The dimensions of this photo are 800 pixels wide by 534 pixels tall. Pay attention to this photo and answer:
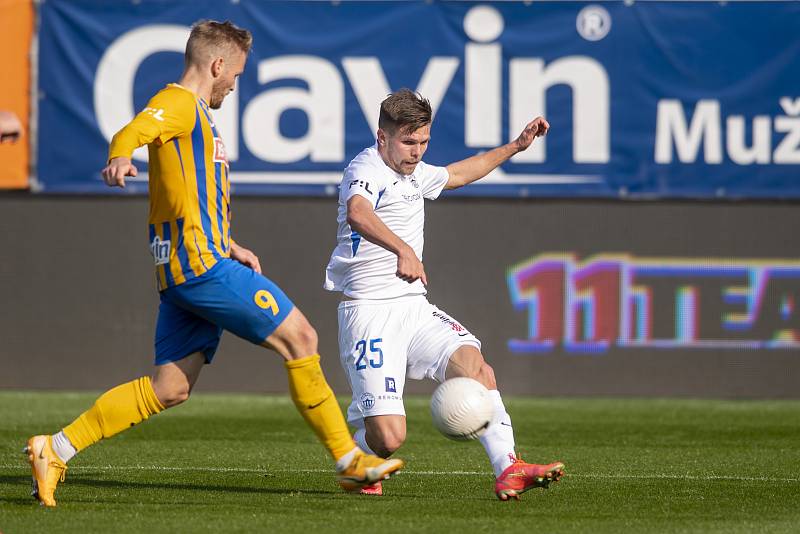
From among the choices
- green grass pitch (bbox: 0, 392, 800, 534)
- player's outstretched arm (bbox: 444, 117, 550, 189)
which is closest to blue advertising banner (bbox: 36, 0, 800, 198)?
green grass pitch (bbox: 0, 392, 800, 534)

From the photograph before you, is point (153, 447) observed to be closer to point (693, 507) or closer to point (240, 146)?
point (693, 507)

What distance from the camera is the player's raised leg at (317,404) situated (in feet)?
19.8

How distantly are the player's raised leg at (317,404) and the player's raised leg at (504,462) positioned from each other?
25.8 inches

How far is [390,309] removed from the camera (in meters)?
7.04

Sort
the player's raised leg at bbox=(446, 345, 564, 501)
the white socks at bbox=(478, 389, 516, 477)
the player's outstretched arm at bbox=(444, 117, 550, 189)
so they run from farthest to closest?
the player's outstretched arm at bbox=(444, 117, 550, 189)
the white socks at bbox=(478, 389, 516, 477)
the player's raised leg at bbox=(446, 345, 564, 501)

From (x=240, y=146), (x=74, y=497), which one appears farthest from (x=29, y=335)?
(x=74, y=497)

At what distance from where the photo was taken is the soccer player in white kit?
685cm

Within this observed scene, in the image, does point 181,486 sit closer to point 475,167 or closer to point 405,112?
point 405,112

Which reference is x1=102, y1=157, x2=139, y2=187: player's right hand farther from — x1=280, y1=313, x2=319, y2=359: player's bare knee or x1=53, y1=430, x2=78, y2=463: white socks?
x1=53, y1=430, x2=78, y2=463: white socks

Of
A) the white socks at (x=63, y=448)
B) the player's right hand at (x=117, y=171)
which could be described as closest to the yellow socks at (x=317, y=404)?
the white socks at (x=63, y=448)

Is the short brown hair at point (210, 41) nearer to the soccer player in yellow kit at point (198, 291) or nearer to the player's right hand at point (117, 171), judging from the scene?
the soccer player in yellow kit at point (198, 291)

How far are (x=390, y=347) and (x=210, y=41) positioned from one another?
5.88 feet

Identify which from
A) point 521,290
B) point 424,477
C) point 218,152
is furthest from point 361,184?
point 521,290

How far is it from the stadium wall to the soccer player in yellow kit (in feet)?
22.2
